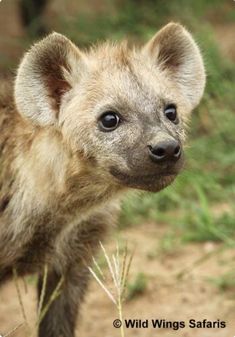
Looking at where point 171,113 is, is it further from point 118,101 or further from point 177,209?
point 177,209

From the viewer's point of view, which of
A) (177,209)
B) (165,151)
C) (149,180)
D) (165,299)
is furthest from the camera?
(177,209)

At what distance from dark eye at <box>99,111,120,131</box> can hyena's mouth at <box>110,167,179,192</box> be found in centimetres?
20

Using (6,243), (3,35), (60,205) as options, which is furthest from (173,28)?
(3,35)

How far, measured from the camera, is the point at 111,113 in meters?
4.17

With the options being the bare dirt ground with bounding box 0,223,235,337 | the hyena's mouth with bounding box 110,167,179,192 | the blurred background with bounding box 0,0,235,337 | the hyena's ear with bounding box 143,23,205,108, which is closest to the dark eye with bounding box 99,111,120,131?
the hyena's mouth with bounding box 110,167,179,192

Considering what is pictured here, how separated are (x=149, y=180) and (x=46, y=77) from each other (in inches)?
30.7

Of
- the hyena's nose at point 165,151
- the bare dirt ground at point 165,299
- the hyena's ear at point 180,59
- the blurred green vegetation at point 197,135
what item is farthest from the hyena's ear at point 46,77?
the bare dirt ground at point 165,299

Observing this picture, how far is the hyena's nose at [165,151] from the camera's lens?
388 centimetres

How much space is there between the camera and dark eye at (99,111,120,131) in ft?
13.6

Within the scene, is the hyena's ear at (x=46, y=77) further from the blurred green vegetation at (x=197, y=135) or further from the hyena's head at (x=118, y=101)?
the blurred green vegetation at (x=197, y=135)

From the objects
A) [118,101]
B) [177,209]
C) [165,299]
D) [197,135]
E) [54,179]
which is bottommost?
[165,299]

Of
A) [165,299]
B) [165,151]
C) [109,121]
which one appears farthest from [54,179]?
[165,299]

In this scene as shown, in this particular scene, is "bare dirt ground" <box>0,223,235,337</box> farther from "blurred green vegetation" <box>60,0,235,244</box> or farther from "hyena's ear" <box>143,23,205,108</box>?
"hyena's ear" <box>143,23,205,108</box>

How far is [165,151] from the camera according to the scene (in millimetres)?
3891
